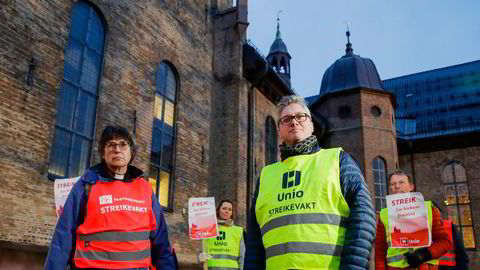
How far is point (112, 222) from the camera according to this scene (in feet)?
10.5

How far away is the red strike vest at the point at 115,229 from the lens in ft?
10.2

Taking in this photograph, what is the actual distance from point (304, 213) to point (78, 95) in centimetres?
839

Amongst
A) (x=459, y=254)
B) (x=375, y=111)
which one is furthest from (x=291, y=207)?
(x=375, y=111)

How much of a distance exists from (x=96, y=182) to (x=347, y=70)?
28683 millimetres

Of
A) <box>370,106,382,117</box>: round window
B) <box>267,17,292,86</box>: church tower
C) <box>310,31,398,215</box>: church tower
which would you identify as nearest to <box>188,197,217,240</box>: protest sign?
<box>310,31,398,215</box>: church tower

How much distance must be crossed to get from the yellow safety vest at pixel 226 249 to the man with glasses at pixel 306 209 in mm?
4471

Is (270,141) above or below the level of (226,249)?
above

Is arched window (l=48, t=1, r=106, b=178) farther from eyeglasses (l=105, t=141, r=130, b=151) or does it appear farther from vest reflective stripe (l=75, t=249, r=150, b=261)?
vest reflective stripe (l=75, t=249, r=150, b=261)

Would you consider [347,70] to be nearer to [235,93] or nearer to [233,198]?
[235,93]

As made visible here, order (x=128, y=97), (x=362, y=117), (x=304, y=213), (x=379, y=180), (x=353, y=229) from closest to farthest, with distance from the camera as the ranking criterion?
(x=353, y=229), (x=304, y=213), (x=128, y=97), (x=379, y=180), (x=362, y=117)

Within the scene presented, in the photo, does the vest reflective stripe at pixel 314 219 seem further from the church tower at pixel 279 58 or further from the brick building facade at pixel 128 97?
the church tower at pixel 279 58

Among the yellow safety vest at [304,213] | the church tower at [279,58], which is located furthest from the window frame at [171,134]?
the church tower at [279,58]

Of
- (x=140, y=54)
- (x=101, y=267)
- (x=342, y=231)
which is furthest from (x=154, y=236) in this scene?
(x=140, y=54)

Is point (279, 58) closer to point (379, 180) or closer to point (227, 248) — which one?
point (379, 180)
